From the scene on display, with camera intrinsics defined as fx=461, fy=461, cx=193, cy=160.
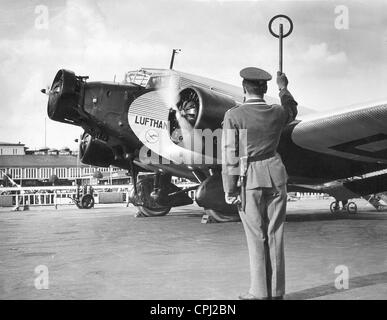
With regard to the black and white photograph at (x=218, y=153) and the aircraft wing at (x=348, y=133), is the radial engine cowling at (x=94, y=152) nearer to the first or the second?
the black and white photograph at (x=218, y=153)

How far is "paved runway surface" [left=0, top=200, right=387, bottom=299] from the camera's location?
3561mm

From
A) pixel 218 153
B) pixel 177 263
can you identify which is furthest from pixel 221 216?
pixel 177 263

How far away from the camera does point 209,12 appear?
17.8 ft

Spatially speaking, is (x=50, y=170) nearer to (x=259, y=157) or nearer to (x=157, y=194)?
(x=157, y=194)

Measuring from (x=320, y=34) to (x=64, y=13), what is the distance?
9.89 ft

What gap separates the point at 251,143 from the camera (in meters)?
3.43

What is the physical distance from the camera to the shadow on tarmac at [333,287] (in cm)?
339

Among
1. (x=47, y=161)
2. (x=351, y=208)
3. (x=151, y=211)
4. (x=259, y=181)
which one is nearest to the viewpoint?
(x=259, y=181)

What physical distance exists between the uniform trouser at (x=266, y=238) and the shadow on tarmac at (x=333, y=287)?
0.66ft

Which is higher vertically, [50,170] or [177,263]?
[177,263]

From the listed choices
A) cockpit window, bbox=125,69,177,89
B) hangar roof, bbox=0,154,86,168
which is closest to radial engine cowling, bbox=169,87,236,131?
cockpit window, bbox=125,69,177,89

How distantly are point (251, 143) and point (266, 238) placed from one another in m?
0.71

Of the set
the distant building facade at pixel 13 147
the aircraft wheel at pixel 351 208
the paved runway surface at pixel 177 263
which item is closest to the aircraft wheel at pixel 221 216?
the paved runway surface at pixel 177 263
